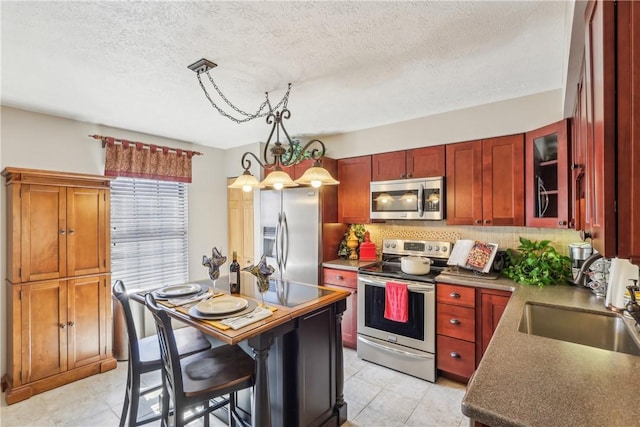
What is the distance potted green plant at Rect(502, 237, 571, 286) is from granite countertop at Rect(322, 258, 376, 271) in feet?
4.46

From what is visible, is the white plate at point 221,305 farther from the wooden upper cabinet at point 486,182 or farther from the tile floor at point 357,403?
the wooden upper cabinet at point 486,182

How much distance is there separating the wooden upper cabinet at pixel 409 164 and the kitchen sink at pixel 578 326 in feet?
5.20

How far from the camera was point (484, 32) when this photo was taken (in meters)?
1.75

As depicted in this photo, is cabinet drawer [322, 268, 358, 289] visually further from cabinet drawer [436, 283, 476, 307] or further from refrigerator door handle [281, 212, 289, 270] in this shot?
cabinet drawer [436, 283, 476, 307]

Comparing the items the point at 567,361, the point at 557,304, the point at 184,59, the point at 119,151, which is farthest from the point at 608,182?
the point at 119,151

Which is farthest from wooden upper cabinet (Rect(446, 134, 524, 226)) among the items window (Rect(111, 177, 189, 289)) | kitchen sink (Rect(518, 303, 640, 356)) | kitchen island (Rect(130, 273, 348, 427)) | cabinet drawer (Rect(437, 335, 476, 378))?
window (Rect(111, 177, 189, 289))

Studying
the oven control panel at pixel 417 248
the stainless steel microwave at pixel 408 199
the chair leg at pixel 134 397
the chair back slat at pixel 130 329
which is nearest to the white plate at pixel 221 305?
the chair back slat at pixel 130 329

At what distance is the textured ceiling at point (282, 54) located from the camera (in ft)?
5.05

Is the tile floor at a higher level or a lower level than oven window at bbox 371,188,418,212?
lower

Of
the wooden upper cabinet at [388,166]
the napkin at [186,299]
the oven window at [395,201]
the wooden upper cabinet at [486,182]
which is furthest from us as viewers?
the wooden upper cabinet at [388,166]

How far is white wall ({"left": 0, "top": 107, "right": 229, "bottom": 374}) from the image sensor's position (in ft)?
8.91

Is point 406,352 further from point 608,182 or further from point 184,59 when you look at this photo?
point 184,59

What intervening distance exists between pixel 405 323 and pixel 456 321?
449 millimetres

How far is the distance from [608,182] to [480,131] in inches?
96.3
